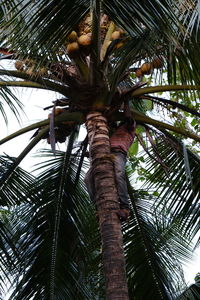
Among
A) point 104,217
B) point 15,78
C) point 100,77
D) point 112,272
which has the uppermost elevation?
point 15,78

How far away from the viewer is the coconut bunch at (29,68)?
4499mm

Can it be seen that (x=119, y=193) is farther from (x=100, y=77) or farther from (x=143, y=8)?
(x=143, y=8)

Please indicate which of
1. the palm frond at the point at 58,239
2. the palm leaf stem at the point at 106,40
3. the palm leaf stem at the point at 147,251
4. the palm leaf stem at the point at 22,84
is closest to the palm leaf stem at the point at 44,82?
the palm leaf stem at the point at 22,84

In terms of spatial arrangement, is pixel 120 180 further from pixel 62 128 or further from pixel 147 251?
pixel 147 251

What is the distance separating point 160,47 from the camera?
4758mm

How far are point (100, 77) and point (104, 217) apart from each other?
1.24 metres

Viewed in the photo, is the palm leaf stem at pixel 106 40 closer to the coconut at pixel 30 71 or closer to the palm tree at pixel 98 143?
the palm tree at pixel 98 143

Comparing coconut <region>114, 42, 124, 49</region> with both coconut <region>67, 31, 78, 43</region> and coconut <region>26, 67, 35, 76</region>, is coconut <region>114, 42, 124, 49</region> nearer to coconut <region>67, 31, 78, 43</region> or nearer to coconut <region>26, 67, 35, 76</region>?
coconut <region>67, 31, 78, 43</region>

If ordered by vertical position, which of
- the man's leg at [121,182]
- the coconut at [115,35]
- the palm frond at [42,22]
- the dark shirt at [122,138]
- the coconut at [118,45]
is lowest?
the man's leg at [121,182]

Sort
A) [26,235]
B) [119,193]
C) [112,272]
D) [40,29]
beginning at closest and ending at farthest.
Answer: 1. [112,272]
2. [40,29]
3. [119,193]
4. [26,235]

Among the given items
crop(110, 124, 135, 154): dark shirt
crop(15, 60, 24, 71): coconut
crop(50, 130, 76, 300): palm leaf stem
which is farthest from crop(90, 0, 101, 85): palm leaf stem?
crop(50, 130, 76, 300): palm leaf stem

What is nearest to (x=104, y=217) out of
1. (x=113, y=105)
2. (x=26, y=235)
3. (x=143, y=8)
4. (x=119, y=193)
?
(x=119, y=193)

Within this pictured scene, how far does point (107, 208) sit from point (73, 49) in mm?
1315

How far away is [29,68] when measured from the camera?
187 inches
